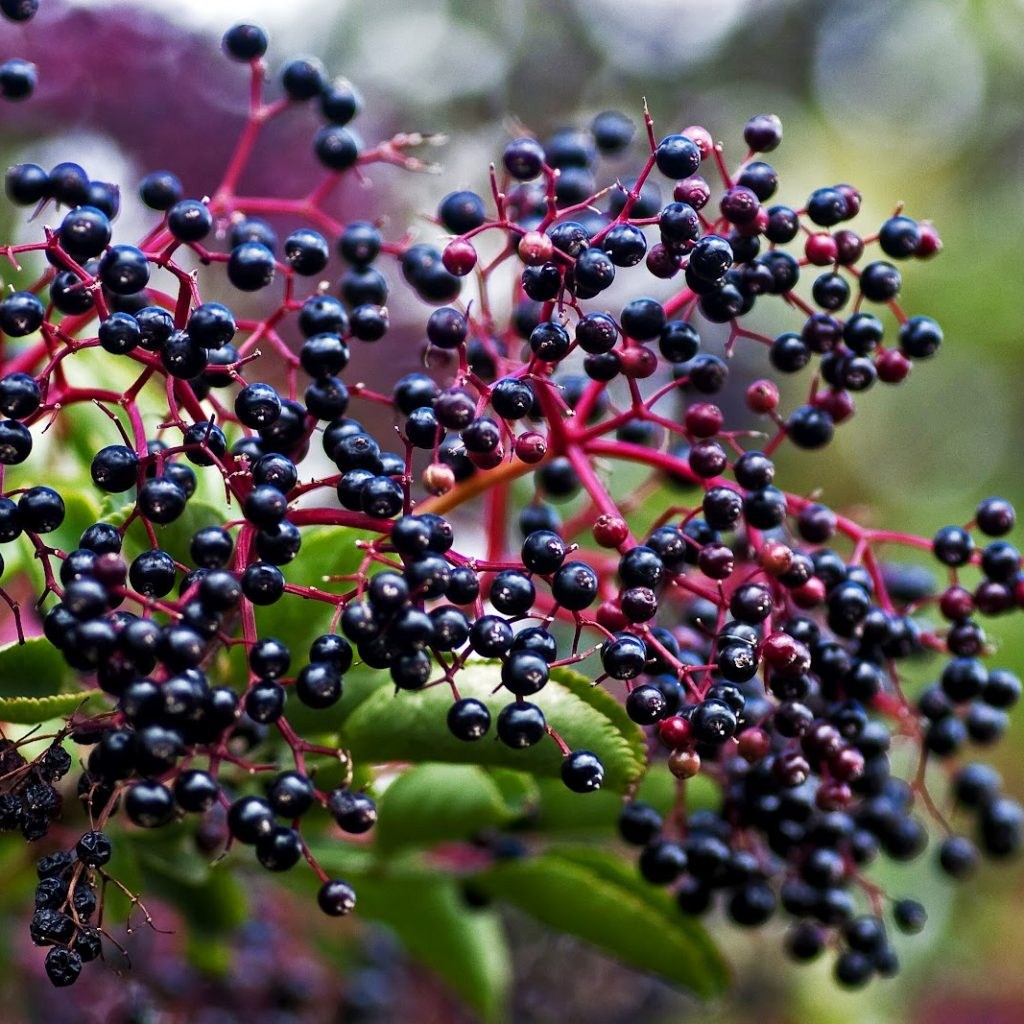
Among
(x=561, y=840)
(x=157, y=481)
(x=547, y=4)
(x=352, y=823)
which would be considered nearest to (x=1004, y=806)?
(x=561, y=840)

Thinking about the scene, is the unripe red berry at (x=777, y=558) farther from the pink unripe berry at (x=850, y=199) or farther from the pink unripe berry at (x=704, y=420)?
the pink unripe berry at (x=850, y=199)

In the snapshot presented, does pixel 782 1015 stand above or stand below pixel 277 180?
below

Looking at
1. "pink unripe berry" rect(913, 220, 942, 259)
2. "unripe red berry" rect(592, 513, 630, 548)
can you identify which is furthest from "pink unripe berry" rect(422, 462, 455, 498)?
"pink unripe berry" rect(913, 220, 942, 259)

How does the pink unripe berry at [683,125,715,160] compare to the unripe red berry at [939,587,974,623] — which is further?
the unripe red berry at [939,587,974,623]

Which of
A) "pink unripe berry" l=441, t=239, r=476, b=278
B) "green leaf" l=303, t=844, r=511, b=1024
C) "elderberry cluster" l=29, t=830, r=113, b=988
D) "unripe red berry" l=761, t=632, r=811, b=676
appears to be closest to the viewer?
"elderberry cluster" l=29, t=830, r=113, b=988

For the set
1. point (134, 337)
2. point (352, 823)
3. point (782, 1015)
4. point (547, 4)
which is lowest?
point (782, 1015)

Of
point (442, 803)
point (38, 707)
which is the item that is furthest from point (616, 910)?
point (38, 707)

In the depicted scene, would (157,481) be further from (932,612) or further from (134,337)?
(932,612)

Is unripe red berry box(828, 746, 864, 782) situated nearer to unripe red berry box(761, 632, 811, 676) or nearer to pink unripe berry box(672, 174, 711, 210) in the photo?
unripe red berry box(761, 632, 811, 676)
